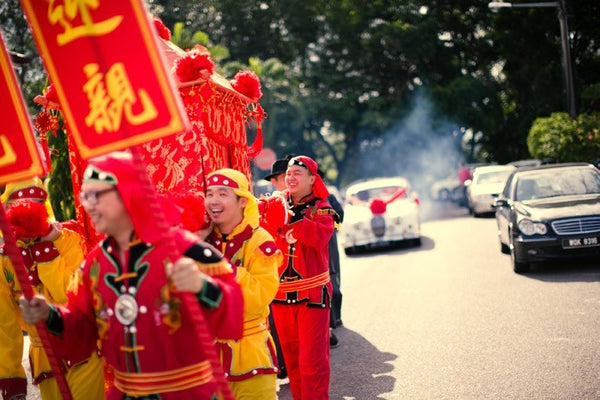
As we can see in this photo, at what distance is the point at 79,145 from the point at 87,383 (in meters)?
2.05

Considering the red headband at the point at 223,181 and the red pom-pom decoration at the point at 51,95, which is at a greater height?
the red pom-pom decoration at the point at 51,95

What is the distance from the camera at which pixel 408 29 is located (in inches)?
1510

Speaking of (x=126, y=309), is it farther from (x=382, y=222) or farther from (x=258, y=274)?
(x=382, y=222)

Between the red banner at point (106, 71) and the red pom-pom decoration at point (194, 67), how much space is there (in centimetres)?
238

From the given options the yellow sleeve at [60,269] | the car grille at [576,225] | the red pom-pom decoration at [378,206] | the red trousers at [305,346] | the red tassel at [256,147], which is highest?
the red tassel at [256,147]

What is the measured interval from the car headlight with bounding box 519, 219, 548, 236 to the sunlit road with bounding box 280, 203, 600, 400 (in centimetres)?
68

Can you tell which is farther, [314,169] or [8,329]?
[314,169]

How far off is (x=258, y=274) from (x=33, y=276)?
6.06 feet

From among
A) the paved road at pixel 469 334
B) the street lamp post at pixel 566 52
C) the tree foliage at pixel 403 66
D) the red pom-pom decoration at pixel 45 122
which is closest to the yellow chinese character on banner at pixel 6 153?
the red pom-pom decoration at pixel 45 122

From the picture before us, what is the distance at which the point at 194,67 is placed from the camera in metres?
5.40

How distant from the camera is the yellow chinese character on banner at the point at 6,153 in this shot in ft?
11.1

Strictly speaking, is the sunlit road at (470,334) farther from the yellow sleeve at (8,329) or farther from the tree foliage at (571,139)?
the tree foliage at (571,139)

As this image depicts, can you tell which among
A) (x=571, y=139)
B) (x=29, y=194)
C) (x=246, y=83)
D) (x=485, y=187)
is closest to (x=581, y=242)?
(x=246, y=83)

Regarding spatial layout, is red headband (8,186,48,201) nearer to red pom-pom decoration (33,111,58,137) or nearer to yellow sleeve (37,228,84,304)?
yellow sleeve (37,228,84,304)
